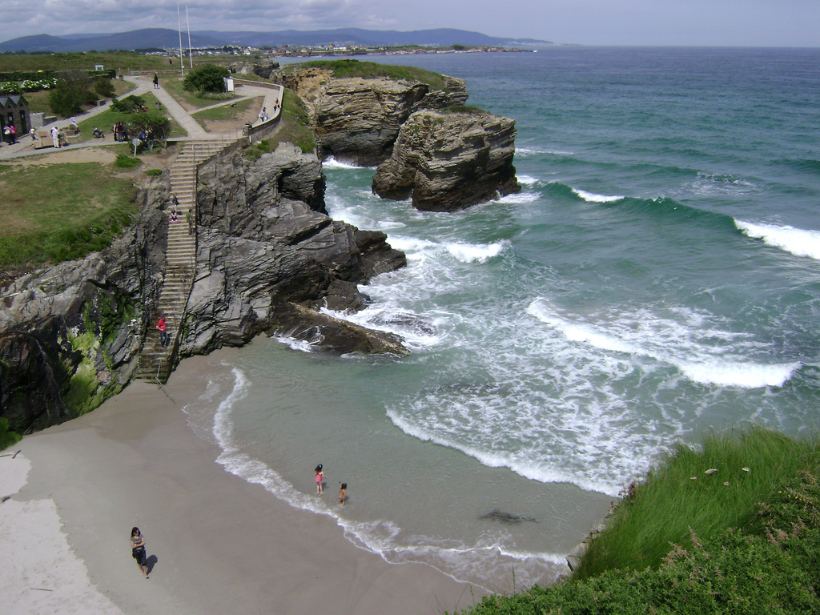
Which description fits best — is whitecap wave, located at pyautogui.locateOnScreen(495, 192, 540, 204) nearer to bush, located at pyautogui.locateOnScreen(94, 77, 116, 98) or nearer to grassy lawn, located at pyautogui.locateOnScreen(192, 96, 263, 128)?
grassy lawn, located at pyautogui.locateOnScreen(192, 96, 263, 128)

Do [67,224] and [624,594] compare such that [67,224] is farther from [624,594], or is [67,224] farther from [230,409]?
[624,594]

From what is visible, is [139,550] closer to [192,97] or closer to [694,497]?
[694,497]

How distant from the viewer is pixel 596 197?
4756cm

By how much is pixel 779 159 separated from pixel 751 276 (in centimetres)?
2919

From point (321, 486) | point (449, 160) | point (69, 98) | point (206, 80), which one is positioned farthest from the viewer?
point (206, 80)

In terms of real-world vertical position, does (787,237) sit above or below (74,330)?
above

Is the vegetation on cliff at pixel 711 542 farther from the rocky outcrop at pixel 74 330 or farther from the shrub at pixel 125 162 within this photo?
the shrub at pixel 125 162

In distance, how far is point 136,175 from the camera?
30891 mm

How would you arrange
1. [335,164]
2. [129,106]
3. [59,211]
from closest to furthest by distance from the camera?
[59,211], [129,106], [335,164]

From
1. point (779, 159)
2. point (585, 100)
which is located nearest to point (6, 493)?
point (779, 159)

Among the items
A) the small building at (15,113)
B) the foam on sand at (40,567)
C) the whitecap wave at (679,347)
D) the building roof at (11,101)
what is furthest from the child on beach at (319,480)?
the building roof at (11,101)

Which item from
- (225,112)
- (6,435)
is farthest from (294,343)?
(225,112)

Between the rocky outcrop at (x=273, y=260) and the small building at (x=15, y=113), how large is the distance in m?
13.6

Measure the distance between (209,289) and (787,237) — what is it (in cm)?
3091
